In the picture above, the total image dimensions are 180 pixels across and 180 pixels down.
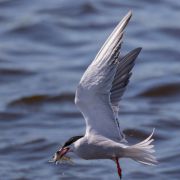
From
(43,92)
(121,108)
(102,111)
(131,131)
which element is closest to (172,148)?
(131,131)

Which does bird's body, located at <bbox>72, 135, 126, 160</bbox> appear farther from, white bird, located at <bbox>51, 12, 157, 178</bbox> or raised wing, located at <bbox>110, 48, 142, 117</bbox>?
raised wing, located at <bbox>110, 48, 142, 117</bbox>

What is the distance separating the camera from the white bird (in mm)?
6988

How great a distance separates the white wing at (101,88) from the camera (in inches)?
275

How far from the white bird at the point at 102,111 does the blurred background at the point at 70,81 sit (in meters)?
2.30

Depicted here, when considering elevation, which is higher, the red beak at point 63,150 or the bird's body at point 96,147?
the bird's body at point 96,147

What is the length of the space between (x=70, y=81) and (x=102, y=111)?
509cm

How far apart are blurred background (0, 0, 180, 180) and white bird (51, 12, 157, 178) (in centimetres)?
230

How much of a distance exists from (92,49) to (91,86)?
627 cm

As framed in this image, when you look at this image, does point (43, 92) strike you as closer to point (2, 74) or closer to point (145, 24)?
point (2, 74)

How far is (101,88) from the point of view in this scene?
7.05 metres

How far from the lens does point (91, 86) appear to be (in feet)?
23.0

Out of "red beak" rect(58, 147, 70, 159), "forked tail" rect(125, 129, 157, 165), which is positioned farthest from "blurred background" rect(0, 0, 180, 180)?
"forked tail" rect(125, 129, 157, 165)

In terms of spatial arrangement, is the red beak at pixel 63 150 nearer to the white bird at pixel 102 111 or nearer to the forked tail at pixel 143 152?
the white bird at pixel 102 111

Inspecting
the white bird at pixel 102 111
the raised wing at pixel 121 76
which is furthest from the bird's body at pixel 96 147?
the raised wing at pixel 121 76
